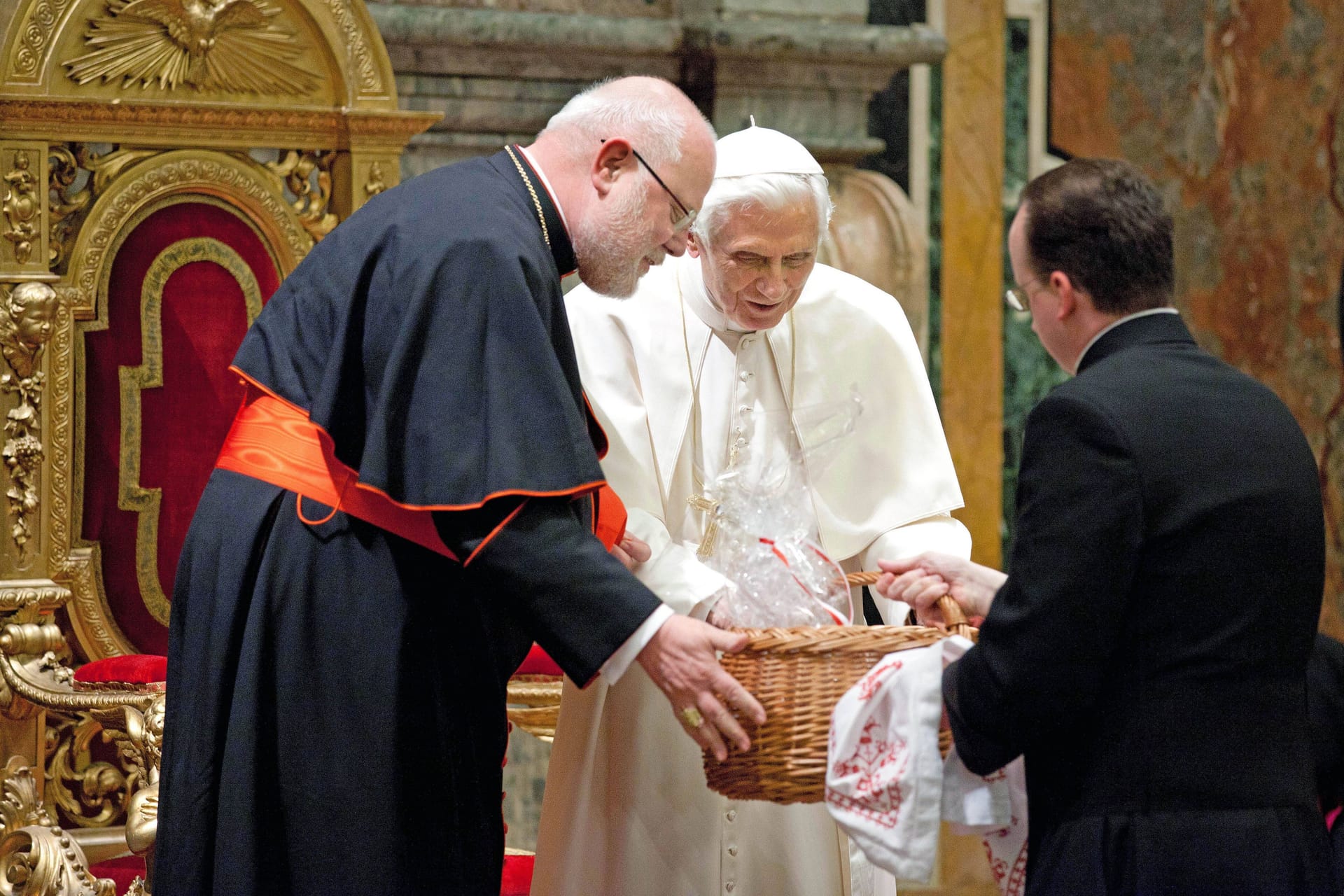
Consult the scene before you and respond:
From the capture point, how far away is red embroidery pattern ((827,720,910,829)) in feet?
6.88

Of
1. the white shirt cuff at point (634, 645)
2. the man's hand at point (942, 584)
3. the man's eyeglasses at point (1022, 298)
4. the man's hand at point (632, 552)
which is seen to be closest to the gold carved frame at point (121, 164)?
the man's hand at point (632, 552)

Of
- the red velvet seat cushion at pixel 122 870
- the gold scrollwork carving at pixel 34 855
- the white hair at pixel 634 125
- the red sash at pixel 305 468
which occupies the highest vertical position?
the white hair at pixel 634 125

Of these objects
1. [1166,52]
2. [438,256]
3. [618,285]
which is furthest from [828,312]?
[1166,52]

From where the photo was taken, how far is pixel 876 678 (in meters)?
2.16

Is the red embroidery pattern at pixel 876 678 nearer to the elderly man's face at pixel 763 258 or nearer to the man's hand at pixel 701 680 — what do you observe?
the man's hand at pixel 701 680

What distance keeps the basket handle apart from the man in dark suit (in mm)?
250

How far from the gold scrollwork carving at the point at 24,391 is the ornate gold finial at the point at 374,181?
0.82 metres

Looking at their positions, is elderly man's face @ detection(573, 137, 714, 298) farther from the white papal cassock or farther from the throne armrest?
the throne armrest

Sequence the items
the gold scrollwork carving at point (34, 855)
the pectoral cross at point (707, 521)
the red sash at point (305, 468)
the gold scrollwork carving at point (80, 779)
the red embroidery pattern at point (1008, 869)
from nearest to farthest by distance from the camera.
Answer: the red embroidery pattern at point (1008, 869)
the red sash at point (305, 468)
the pectoral cross at point (707, 521)
the gold scrollwork carving at point (34, 855)
the gold scrollwork carving at point (80, 779)

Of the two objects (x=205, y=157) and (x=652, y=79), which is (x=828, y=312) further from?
(x=205, y=157)

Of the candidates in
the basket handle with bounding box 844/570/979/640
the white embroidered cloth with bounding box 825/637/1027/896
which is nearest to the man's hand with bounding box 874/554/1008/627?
the basket handle with bounding box 844/570/979/640

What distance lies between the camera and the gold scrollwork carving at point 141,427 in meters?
3.87

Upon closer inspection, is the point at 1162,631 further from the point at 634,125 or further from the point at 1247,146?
the point at 1247,146

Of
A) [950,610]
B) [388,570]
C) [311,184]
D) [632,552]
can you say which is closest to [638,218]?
[632,552]
